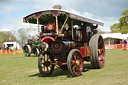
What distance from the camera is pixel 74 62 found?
21.1 feet

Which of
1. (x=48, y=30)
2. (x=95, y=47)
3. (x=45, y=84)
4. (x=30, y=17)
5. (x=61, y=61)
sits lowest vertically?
(x=45, y=84)

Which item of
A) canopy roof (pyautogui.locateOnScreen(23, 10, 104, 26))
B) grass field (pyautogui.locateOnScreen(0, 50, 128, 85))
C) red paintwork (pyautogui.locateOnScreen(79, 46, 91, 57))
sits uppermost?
canopy roof (pyautogui.locateOnScreen(23, 10, 104, 26))

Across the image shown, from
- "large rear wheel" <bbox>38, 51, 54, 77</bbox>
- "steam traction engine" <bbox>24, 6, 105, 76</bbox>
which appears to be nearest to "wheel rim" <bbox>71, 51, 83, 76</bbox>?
"steam traction engine" <bbox>24, 6, 105, 76</bbox>

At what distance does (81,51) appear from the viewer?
7352 millimetres

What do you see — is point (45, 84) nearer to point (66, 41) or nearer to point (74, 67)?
point (74, 67)

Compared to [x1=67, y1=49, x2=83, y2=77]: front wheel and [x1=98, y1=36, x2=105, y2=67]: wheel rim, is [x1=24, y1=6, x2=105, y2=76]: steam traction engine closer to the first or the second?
[x1=67, y1=49, x2=83, y2=77]: front wheel

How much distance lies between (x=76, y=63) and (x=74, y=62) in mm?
105

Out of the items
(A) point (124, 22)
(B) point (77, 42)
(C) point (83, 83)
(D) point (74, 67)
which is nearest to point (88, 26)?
(B) point (77, 42)

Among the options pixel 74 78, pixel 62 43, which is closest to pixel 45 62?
pixel 62 43

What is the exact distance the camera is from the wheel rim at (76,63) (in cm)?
640

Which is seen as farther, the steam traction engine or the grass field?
the steam traction engine

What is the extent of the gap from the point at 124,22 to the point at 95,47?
45.7m

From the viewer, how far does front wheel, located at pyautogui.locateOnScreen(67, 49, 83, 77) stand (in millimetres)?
6113

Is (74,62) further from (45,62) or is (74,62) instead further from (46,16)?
(46,16)
